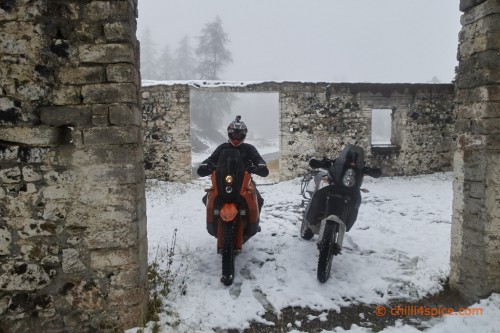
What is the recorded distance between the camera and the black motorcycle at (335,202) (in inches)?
148

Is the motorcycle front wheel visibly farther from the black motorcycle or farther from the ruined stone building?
the ruined stone building

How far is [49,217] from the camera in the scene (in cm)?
263

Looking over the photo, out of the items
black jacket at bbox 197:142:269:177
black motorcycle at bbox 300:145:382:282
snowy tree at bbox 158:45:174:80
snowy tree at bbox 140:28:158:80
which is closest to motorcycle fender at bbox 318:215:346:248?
black motorcycle at bbox 300:145:382:282

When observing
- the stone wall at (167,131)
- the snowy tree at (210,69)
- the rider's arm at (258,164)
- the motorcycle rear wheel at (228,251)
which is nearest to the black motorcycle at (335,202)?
the rider's arm at (258,164)

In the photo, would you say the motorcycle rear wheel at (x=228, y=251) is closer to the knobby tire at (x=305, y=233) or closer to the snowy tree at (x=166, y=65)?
the knobby tire at (x=305, y=233)

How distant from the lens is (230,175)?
12.1 ft

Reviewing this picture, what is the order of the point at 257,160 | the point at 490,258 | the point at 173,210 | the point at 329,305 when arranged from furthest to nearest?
the point at 173,210 < the point at 257,160 < the point at 329,305 < the point at 490,258

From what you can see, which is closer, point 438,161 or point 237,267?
point 237,267

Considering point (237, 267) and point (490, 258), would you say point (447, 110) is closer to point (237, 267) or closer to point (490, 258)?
point (490, 258)

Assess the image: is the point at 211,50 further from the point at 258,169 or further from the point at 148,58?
the point at 258,169

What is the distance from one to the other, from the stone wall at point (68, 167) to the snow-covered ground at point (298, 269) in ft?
2.15

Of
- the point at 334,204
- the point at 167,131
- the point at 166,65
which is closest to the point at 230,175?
the point at 334,204

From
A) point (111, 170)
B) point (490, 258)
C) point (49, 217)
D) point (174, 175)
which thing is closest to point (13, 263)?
point (49, 217)

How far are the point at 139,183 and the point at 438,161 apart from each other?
10.1 m
